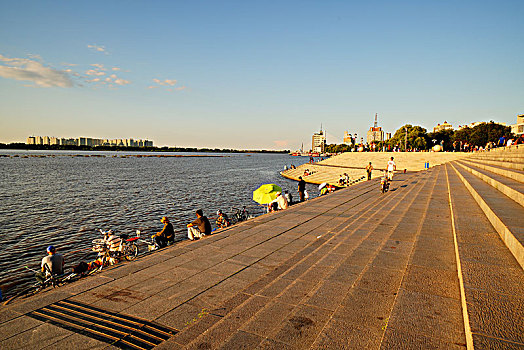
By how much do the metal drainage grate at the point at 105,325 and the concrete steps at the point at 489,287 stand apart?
361cm

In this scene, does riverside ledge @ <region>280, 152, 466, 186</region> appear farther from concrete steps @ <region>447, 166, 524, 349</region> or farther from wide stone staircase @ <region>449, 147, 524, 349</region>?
concrete steps @ <region>447, 166, 524, 349</region>

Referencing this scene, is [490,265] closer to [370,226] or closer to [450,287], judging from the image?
[450,287]

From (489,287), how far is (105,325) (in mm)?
5181

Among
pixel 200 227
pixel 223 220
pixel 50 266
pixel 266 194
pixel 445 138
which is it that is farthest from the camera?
pixel 445 138

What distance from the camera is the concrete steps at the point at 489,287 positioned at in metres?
2.59

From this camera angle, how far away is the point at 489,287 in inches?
135

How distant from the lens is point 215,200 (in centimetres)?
2969

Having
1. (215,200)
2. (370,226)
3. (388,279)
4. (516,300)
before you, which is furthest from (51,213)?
(516,300)

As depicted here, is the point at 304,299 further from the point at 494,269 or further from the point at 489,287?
the point at 494,269

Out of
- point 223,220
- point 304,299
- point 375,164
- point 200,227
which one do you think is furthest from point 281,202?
point 375,164

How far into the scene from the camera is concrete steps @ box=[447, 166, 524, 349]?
259 cm

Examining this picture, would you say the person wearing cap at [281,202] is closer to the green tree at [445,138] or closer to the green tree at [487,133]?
the green tree at [487,133]

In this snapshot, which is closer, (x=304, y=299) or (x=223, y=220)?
(x=304, y=299)

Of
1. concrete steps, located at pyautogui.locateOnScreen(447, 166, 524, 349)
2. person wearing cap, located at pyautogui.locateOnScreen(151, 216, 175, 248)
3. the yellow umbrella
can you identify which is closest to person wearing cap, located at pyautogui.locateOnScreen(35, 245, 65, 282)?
person wearing cap, located at pyautogui.locateOnScreen(151, 216, 175, 248)
